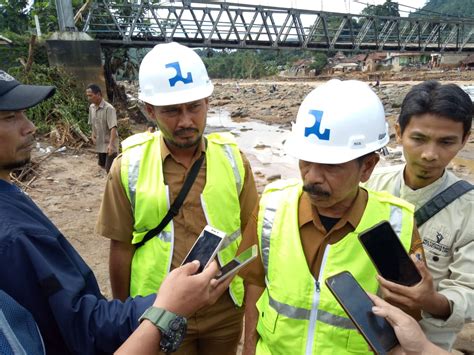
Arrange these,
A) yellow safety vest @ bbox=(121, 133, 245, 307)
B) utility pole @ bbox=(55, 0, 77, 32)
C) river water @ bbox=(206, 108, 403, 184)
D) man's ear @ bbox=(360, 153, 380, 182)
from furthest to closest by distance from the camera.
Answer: utility pole @ bbox=(55, 0, 77, 32), river water @ bbox=(206, 108, 403, 184), yellow safety vest @ bbox=(121, 133, 245, 307), man's ear @ bbox=(360, 153, 380, 182)

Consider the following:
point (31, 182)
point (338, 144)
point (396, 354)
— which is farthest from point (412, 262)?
point (31, 182)

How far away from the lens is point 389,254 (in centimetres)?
137

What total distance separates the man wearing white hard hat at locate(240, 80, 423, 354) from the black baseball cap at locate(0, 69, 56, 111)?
3.65ft

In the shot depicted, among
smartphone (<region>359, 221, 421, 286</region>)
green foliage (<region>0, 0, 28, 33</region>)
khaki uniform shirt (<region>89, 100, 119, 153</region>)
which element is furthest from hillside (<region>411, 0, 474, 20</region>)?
smartphone (<region>359, 221, 421, 286</region>)

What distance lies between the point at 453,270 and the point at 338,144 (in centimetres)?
80

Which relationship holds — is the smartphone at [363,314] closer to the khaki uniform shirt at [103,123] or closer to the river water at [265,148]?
the khaki uniform shirt at [103,123]

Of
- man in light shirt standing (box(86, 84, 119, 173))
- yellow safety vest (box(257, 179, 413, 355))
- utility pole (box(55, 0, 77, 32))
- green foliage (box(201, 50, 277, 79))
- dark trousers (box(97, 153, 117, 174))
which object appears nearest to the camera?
yellow safety vest (box(257, 179, 413, 355))

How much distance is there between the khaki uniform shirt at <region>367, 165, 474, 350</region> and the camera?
5.08 ft

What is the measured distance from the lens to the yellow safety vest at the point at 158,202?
2.10 metres

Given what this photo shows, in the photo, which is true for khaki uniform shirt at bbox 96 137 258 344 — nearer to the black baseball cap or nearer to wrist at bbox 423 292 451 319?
the black baseball cap

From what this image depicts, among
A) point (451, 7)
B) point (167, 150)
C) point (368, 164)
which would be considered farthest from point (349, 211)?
point (451, 7)

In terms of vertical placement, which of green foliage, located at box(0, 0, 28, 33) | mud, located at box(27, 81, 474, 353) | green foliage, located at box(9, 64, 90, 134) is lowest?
mud, located at box(27, 81, 474, 353)

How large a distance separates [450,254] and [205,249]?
117cm

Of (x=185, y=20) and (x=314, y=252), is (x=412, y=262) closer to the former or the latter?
(x=314, y=252)
